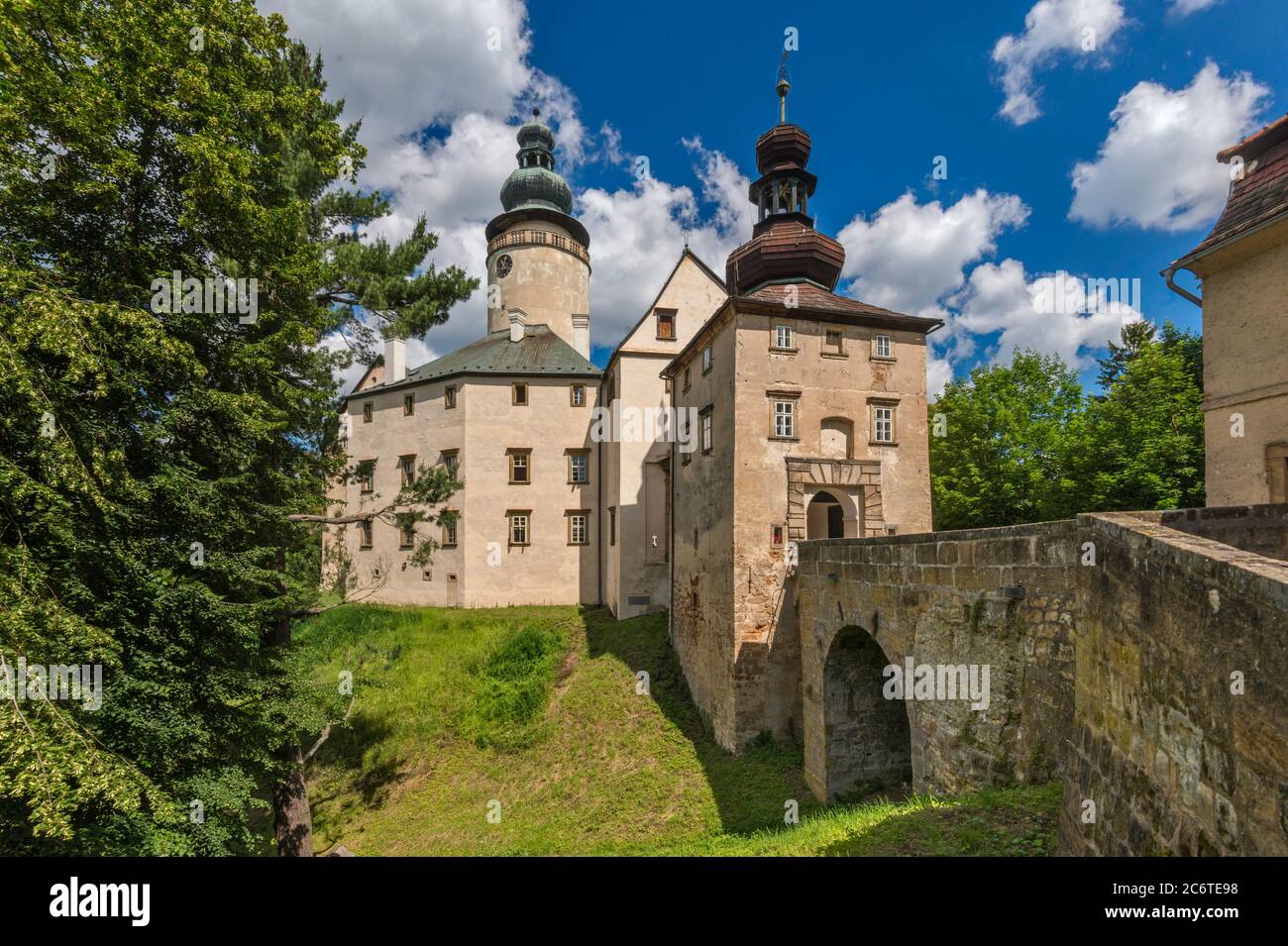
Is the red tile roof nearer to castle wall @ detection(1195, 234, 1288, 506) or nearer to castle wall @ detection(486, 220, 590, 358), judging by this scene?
castle wall @ detection(1195, 234, 1288, 506)

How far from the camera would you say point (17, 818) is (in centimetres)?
786

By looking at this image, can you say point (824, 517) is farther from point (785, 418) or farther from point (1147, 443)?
point (1147, 443)

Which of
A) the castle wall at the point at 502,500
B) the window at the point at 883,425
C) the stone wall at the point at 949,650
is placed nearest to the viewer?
the stone wall at the point at 949,650

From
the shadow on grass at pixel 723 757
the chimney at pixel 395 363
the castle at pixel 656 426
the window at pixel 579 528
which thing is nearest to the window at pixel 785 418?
the castle at pixel 656 426

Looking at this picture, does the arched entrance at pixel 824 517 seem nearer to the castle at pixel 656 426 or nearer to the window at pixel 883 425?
the castle at pixel 656 426

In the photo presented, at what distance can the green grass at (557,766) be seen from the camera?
8.83 m

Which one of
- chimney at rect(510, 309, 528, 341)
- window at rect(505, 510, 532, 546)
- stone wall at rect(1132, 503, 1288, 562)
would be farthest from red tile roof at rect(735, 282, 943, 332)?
chimney at rect(510, 309, 528, 341)

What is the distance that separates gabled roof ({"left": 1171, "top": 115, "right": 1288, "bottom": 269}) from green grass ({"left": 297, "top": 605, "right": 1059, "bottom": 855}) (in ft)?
36.8

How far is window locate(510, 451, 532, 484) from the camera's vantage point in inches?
1033

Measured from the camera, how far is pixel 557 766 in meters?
15.7

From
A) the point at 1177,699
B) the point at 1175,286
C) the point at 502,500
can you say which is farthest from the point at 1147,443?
the point at 502,500

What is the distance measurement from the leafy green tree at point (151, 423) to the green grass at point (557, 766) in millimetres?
3202

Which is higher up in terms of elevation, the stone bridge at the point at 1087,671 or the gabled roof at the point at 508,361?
the gabled roof at the point at 508,361
